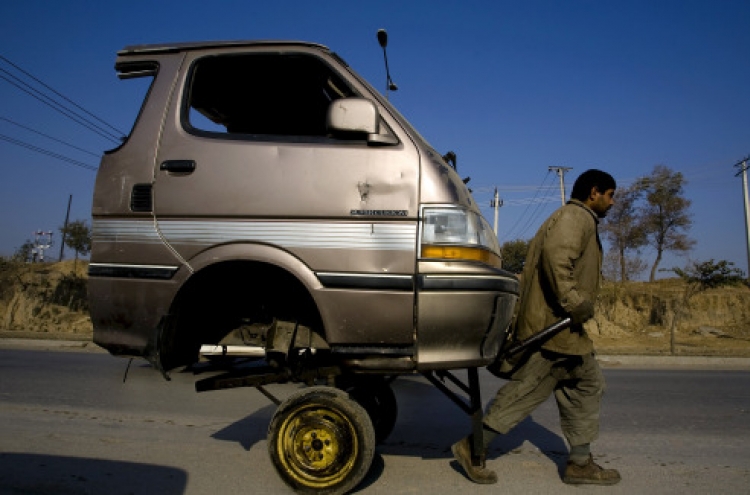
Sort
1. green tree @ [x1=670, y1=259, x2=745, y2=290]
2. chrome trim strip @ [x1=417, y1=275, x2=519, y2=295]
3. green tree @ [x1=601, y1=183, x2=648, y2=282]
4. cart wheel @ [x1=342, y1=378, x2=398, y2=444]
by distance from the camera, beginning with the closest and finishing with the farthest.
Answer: chrome trim strip @ [x1=417, y1=275, x2=519, y2=295], cart wheel @ [x1=342, y1=378, x2=398, y2=444], green tree @ [x1=670, y1=259, x2=745, y2=290], green tree @ [x1=601, y1=183, x2=648, y2=282]

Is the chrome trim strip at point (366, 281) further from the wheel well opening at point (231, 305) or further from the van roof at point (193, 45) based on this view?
the van roof at point (193, 45)


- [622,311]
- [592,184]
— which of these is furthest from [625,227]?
[592,184]

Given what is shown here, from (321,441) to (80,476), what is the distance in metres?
1.56

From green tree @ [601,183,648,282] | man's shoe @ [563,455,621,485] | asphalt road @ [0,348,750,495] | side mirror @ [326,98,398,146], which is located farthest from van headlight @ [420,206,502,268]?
green tree @ [601,183,648,282]

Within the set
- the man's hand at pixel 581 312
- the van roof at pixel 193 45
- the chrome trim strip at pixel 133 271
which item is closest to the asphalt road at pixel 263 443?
the man's hand at pixel 581 312

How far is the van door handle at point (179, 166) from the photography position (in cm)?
279

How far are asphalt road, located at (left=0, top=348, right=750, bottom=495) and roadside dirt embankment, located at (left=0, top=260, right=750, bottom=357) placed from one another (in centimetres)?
1544

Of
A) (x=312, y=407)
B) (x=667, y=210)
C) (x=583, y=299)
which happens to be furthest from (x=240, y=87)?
(x=667, y=210)

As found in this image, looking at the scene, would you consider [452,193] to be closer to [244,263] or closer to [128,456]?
[244,263]

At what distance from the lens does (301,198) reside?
2.69 metres

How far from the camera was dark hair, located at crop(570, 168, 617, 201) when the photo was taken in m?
3.44

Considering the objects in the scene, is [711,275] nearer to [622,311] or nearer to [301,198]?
[622,311]

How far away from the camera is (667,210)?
34.7 m

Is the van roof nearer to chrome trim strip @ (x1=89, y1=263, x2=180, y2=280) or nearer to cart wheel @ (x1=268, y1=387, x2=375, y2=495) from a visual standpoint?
chrome trim strip @ (x1=89, y1=263, x2=180, y2=280)
